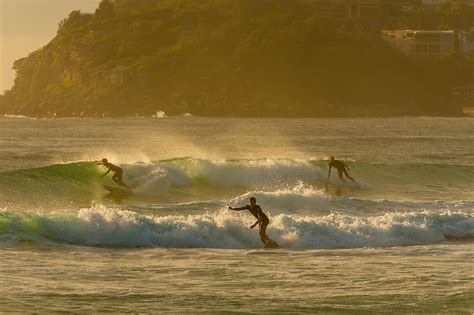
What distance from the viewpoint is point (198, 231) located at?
30.6 m

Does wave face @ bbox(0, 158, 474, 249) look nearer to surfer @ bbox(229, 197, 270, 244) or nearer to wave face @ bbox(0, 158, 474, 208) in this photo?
wave face @ bbox(0, 158, 474, 208)

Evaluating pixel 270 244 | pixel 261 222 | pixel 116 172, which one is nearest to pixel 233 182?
pixel 116 172

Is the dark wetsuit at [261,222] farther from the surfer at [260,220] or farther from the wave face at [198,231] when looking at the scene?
the wave face at [198,231]

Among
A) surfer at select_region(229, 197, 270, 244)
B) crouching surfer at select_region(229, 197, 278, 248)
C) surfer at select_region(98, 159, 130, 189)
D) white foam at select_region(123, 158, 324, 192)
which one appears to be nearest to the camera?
crouching surfer at select_region(229, 197, 278, 248)

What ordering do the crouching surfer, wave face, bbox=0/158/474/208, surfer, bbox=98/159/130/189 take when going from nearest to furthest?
the crouching surfer → wave face, bbox=0/158/474/208 → surfer, bbox=98/159/130/189

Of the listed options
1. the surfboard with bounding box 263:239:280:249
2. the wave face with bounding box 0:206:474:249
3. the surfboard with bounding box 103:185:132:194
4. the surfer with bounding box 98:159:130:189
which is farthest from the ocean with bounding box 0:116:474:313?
the surfer with bounding box 98:159:130:189

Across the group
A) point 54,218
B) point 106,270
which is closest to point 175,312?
point 106,270

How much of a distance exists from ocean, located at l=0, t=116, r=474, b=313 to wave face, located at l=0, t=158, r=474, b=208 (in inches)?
3.2

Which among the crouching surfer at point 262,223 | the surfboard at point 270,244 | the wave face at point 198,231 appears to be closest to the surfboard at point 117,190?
the wave face at point 198,231

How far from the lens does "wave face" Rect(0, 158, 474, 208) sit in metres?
42.8

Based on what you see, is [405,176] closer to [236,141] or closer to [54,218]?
[54,218]

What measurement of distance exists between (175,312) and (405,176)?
109 feet

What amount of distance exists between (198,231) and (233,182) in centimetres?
1877

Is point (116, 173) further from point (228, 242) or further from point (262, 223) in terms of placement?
point (262, 223)
